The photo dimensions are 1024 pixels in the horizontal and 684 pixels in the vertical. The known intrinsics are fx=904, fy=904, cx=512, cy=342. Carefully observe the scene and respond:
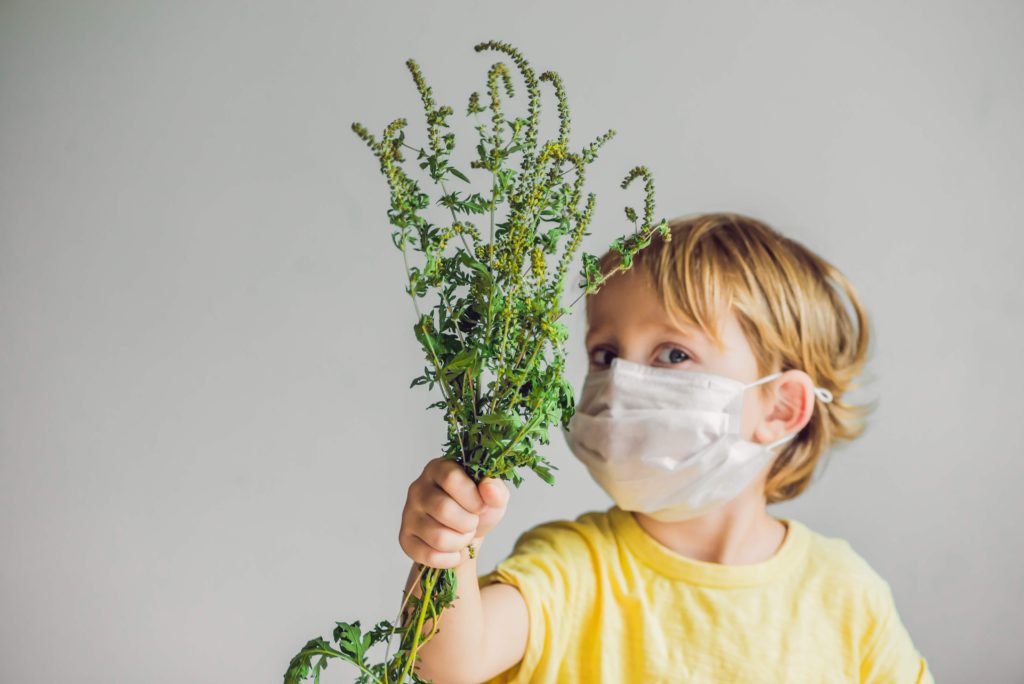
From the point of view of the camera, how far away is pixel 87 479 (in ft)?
5.13

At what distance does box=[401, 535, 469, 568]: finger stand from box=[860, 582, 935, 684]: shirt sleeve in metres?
0.69

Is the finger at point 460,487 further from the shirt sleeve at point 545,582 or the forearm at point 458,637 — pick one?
the shirt sleeve at point 545,582

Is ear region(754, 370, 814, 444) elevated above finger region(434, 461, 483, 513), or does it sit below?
above

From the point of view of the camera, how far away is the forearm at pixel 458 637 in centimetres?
88

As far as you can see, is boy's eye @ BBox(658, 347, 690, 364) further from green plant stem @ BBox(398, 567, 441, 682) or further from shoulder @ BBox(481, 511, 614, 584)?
green plant stem @ BBox(398, 567, 441, 682)

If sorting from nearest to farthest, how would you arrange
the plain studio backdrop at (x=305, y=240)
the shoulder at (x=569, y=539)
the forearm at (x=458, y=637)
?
the forearm at (x=458, y=637), the shoulder at (x=569, y=539), the plain studio backdrop at (x=305, y=240)

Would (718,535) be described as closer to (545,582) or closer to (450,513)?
(545,582)

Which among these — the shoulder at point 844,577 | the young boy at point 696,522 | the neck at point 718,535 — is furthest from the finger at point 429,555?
the shoulder at point 844,577

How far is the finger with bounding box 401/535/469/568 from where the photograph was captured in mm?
756

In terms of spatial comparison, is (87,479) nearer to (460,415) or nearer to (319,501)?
(319,501)

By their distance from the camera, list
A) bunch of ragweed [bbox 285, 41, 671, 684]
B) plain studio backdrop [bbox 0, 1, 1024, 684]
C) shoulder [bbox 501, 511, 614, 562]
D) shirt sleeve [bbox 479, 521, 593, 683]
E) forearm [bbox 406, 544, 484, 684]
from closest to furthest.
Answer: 1. bunch of ragweed [bbox 285, 41, 671, 684]
2. forearm [bbox 406, 544, 484, 684]
3. shirt sleeve [bbox 479, 521, 593, 683]
4. shoulder [bbox 501, 511, 614, 562]
5. plain studio backdrop [bbox 0, 1, 1024, 684]

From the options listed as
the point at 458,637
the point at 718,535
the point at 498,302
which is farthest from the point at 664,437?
the point at 498,302

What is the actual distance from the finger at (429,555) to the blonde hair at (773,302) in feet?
1.61

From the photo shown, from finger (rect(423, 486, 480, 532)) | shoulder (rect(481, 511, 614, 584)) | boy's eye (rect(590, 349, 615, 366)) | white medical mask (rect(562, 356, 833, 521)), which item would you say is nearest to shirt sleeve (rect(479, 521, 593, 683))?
shoulder (rect(481, 511, 614, 584))
